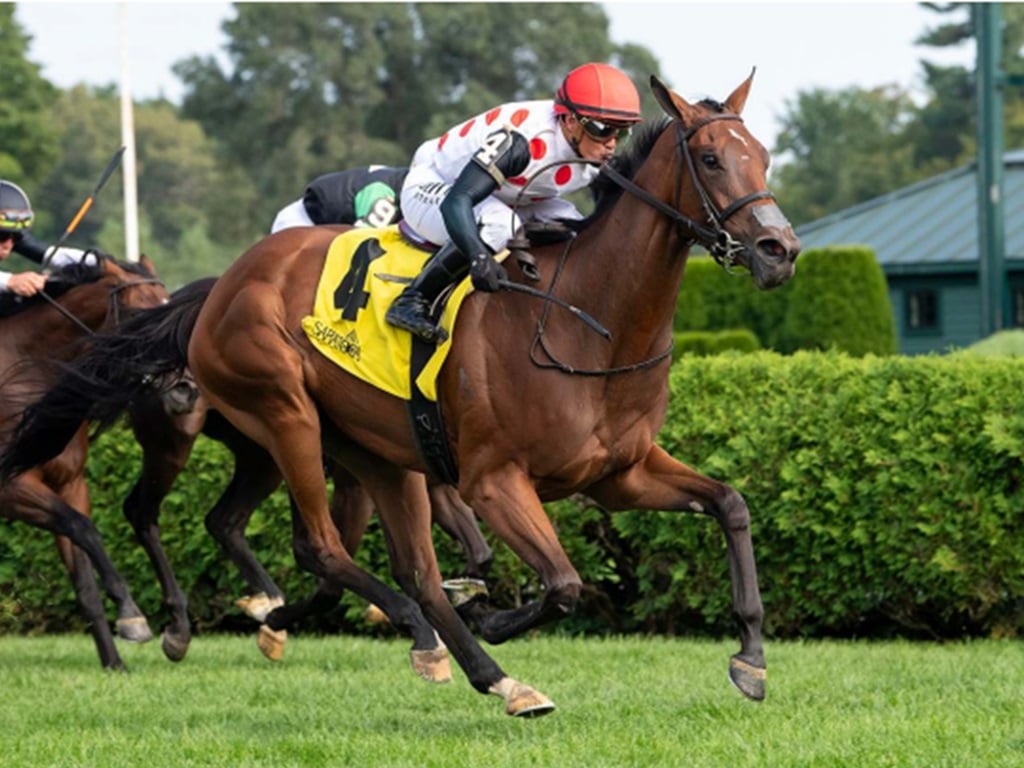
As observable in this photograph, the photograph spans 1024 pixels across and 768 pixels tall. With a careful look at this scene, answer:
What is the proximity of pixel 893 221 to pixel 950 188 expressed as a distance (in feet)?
6.88

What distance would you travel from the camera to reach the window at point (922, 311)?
34781mm

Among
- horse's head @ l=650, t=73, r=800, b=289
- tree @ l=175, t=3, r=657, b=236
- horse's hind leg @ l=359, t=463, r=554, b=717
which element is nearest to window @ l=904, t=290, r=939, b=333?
tree @ l=175, t=3, r=657, b=236

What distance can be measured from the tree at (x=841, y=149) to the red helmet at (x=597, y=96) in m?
60.3

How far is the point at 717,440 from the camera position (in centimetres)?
918

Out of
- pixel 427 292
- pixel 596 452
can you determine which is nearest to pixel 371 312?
pixel 427 292

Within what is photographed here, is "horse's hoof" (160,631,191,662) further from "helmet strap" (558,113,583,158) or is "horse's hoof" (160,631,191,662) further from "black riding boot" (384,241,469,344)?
"helmet strap" (558,113,583,158)

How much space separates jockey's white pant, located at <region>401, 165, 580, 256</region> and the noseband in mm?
429

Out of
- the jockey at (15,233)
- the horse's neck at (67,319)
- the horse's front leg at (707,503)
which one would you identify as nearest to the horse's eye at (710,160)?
the horse's front leg at (707,503)

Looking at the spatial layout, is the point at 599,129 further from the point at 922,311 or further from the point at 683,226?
the point at 922,311

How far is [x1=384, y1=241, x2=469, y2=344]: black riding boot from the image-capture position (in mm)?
6008

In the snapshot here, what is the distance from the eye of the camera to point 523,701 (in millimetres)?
5738

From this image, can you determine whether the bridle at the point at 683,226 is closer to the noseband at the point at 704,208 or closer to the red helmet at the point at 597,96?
the noseband at the point at 704,208

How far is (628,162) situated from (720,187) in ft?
1.84

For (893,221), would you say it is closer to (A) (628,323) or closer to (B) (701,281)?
(B) (701,281)
